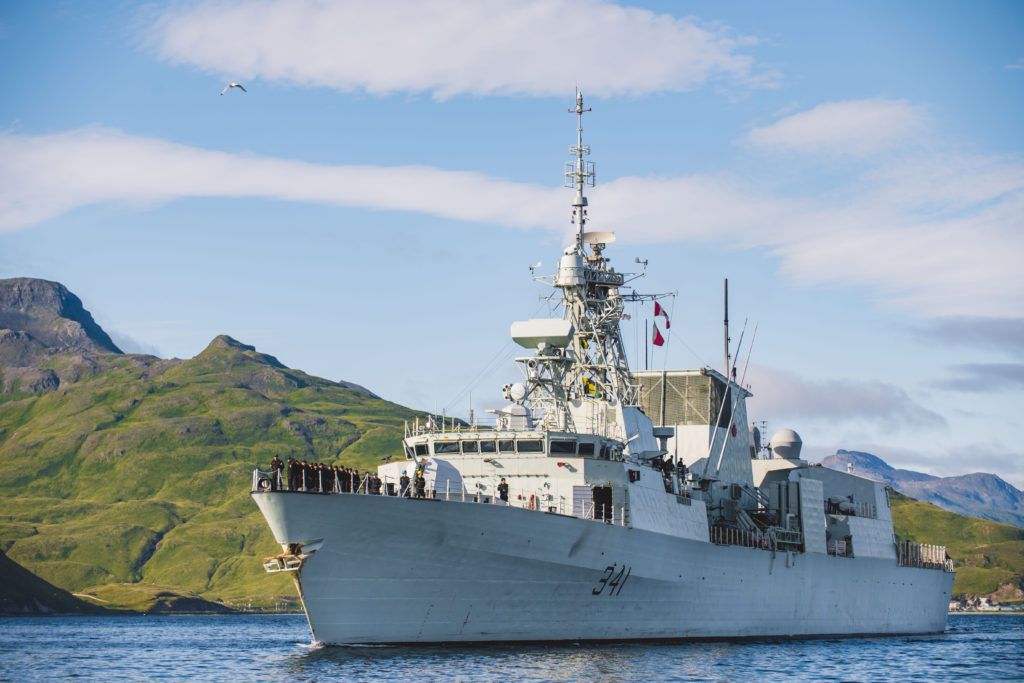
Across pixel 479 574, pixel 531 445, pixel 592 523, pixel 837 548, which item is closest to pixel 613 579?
pixel 592 523

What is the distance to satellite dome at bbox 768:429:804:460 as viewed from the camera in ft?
162

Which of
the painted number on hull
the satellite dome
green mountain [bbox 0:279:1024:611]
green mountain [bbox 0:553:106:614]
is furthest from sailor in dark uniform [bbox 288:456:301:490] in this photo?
green mountain [bbox 0:279:1024:611]

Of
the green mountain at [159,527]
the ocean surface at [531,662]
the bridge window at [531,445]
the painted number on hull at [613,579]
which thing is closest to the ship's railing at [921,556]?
the ocean surface at [531,662]

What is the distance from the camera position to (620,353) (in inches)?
1607

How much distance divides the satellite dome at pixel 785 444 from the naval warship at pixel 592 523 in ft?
0.31

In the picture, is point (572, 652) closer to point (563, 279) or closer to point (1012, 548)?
point (563, 279)

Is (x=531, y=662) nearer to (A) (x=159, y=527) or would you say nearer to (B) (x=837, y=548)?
(B) (x=837, y=548)

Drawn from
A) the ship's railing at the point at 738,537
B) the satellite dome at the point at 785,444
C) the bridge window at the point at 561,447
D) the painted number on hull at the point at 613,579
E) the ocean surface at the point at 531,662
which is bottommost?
the ocean surface at the point at 531,662

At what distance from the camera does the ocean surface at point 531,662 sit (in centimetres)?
2522

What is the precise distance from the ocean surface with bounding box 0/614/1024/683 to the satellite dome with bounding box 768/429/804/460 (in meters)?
9.66

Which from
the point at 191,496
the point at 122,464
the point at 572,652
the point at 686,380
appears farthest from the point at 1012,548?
the point at 572,652

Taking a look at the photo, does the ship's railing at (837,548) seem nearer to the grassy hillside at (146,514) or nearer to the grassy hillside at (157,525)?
the grassy hillside at (157,525)

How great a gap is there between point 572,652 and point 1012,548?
19161cm

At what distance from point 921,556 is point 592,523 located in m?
29.9
